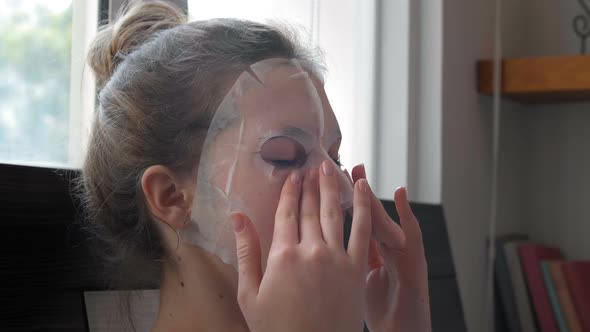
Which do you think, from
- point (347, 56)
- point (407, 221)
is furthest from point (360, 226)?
point (347, 56)

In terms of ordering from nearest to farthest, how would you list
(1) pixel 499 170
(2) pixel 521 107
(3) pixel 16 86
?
(3) pixel 16 86, (1) pixel 499 170, (2) pixel 521 107

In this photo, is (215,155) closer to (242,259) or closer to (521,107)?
(242,259)

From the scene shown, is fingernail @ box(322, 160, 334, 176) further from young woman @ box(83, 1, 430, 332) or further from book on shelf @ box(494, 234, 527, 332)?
book on shelf @ box(494, 234, 527, 332)

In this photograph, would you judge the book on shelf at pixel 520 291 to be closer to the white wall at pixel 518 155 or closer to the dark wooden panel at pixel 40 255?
the white wall at pixel 518 155

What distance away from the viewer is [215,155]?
67cm

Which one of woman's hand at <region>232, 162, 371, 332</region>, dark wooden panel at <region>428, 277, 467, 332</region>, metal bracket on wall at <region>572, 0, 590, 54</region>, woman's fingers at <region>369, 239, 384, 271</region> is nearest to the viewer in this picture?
woman's hand at <region>232, 162, 371, 332</region>

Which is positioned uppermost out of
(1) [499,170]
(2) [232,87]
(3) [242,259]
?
(2) [232,87]

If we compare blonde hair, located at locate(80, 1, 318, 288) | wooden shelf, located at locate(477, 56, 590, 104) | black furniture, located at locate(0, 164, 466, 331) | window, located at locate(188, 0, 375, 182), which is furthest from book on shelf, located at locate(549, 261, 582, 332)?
black furniture, located at locate(0, 164, 466, 331)

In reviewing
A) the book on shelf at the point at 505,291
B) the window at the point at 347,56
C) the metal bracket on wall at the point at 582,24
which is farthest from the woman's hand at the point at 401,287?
the metal bracket on wall at the point at 582,24

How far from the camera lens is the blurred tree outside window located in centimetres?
80

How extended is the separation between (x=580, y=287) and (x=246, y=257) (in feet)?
3.63

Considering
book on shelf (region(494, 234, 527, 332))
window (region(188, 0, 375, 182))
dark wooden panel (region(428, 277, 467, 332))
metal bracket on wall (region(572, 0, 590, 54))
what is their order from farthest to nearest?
metal bracket on wall (region(572, 0, 590, 54)), book on shelf (region(494, 234, 527, 332)), window (region(188, 0, 375, 182)), dark wooden panel (region(428, 277, 467, 332))

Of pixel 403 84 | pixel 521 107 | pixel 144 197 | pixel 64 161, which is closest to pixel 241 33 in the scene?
pixel 144 197

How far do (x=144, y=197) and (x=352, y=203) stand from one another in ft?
0.65
